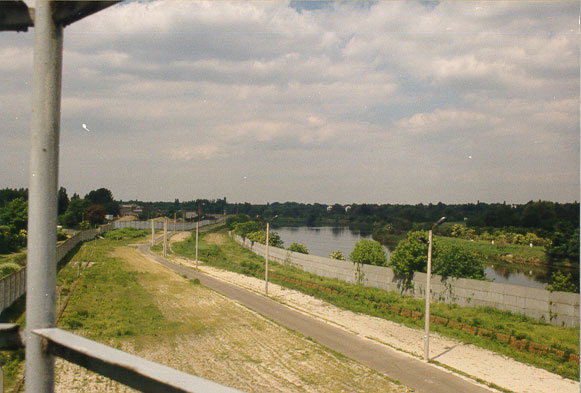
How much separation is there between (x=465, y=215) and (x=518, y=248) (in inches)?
422

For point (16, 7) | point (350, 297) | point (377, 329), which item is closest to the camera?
point (16, 7)

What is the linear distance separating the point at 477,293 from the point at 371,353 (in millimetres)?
7987

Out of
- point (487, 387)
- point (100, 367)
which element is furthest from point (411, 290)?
point (100, 367)

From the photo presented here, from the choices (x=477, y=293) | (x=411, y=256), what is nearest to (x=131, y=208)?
(x=411, y=256)

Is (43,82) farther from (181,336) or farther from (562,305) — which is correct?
(562,305)

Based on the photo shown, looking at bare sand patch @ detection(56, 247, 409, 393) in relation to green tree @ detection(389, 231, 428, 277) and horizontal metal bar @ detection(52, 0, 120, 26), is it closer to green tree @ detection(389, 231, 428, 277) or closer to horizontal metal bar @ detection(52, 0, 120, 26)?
horizontal metal bar @ detection(52, 0, 120, 26)

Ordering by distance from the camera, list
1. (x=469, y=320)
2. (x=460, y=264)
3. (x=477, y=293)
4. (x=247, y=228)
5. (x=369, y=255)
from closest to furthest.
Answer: (x=469, y=320) < (x=477, y=293) < (x=460, y=264) < (x=369, y=255) < (x=247, y=228)

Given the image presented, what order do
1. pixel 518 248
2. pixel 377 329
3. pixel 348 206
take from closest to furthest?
pixel 377 329 < pixel 518 248 < pixel 348 206

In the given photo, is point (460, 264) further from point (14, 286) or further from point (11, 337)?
point (11, 337)

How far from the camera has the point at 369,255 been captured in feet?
77.1

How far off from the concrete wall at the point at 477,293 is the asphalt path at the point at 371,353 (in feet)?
20.6

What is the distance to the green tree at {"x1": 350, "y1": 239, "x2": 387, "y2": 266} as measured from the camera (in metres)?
23.5

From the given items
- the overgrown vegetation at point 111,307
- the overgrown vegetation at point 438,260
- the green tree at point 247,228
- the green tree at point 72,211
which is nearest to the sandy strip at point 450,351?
the overgrown vegetation at point 438,260

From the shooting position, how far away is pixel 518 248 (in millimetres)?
40188
